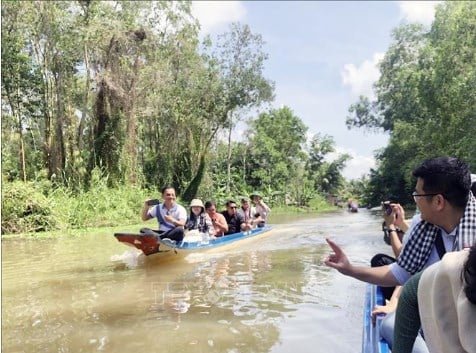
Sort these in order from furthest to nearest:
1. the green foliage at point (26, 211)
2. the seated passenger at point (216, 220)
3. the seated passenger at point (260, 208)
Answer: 1. the green foliage at point (26, 211)
2. the seated passenger at point (260, 208)
3. the seated passenger at point (216, 220)

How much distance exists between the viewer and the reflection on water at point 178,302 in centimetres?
454

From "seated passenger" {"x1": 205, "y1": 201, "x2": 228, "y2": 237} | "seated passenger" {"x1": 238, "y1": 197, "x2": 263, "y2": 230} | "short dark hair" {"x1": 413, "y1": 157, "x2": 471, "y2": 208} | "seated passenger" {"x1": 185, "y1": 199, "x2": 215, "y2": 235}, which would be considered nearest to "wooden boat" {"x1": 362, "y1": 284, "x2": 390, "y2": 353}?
"short dark hair" {"x1": 413, "y1": 157, "x2": 471, "y2": 208}

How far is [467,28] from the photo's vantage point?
52.4ft

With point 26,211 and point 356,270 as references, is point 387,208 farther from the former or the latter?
point 26,211

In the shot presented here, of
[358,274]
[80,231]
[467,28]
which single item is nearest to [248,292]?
[358,274]

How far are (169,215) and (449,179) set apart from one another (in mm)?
6851

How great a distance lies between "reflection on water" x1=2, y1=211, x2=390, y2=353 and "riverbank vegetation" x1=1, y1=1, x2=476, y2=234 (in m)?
6.49

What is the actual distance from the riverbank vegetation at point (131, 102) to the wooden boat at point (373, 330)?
1221 centimetres

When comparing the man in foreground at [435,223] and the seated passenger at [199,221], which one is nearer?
the man in foreground at [435,223]

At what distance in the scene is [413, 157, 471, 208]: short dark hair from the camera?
2.04 metres

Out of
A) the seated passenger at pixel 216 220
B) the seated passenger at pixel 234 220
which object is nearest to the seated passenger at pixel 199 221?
the seated passenger at pixel 216 220

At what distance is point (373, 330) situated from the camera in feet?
10.3

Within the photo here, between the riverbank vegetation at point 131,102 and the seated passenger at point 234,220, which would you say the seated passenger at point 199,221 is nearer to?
the seated passenger at point 234,220

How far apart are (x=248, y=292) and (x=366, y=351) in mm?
3752
